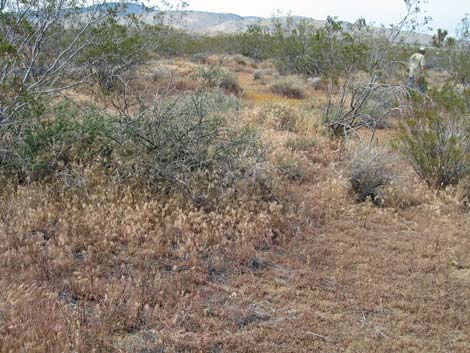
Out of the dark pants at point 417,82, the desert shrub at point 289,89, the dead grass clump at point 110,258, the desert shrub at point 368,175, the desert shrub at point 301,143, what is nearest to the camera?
the dead grass clump at point 110,258

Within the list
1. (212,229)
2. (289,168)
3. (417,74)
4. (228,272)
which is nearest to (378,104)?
(417,74)

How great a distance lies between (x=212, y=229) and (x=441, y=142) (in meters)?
3.67

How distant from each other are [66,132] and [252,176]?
225cm

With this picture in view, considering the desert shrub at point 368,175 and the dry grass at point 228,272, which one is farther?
the desert shrub at point 368,175

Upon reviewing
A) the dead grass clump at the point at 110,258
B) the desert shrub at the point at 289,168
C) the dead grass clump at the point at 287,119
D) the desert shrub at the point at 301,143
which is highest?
the dead grass clump at the point at 287,119

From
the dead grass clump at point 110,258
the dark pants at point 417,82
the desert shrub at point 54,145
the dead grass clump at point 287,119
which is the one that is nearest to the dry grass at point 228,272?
the dead grass clump at point 110,258

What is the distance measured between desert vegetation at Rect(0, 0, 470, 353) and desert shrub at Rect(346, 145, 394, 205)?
0.08ft

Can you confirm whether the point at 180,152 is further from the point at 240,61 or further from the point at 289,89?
the point at 240,61

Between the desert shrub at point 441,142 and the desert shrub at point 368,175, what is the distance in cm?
66

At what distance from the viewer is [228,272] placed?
4172 mm

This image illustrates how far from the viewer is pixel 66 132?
5.73 meters

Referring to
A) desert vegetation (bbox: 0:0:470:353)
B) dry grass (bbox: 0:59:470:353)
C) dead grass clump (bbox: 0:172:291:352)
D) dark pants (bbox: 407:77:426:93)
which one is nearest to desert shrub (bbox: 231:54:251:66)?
dark pants (bbox: 407:77:426:93)

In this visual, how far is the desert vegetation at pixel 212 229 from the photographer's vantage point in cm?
339

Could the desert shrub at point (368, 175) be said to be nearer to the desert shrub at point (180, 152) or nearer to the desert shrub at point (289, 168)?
the desert shrub at point (289, 168)
